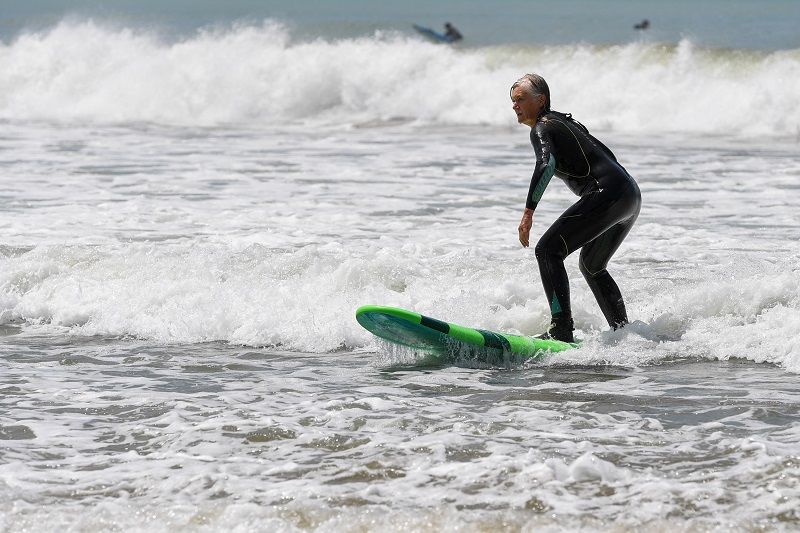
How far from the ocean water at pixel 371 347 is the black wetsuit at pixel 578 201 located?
45 cm

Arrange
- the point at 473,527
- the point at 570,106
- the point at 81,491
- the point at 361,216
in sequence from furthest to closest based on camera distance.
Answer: the point at 570,106, the point at 361,216, the point at 81,491, the point at 473,527

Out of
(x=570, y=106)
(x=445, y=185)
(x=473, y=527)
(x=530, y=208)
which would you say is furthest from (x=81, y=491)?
(x=570, y=106)

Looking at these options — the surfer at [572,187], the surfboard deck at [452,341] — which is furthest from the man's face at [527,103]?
the surfboard deck at [452,341]

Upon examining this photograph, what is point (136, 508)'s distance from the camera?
4.43 m

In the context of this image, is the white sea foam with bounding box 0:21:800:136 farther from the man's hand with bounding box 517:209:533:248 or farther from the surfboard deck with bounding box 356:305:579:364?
the man's hand with bounding box 517:209:533:248

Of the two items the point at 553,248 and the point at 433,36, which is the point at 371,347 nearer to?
the point at 553,248

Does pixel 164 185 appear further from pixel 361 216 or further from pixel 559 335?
pixel 559 335

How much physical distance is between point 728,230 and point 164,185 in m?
6.87

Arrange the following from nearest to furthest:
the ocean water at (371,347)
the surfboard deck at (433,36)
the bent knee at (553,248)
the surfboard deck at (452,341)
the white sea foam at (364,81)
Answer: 1. the ocean water at (371,347)
2. the surfboard deck at (452,341)
3. the bent knee at (553,248)
4. the white sea foam at (364,81)
5. the surfboard deck at (433,36)

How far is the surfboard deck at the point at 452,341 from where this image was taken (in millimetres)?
6852

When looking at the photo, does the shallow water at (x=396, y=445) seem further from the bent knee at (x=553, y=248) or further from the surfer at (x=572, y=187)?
the bent knee at (x=553, y=248)

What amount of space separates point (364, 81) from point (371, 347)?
75.2ft

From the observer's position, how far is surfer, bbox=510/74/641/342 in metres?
6.89

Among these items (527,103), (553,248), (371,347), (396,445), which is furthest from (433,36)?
(396,445)
